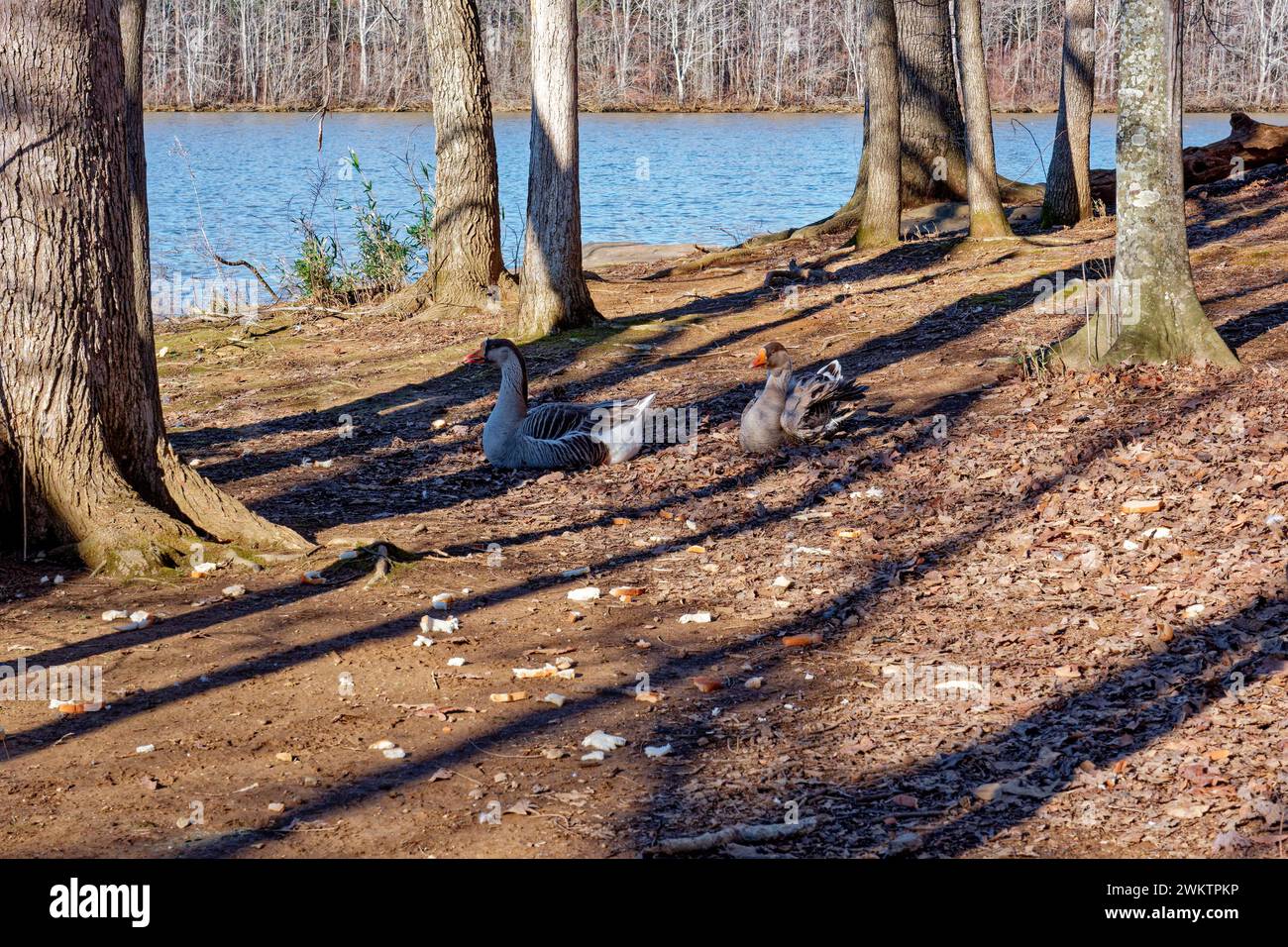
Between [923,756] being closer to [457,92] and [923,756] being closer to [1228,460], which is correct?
[1228,460]

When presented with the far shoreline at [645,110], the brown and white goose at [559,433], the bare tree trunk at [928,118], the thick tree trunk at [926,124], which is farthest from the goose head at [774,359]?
the far shoreline at [645,110]

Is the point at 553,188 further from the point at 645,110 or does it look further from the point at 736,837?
the point at 645,110

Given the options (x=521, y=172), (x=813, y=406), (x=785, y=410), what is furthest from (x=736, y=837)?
(x=521, y=172)

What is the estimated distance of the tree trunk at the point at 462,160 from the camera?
51.4 feet

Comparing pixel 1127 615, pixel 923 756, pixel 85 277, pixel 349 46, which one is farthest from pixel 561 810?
pixel 349 46

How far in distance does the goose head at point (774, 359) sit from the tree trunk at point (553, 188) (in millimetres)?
4615

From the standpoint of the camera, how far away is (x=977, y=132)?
16391 millimetres

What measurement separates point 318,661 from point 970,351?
25.3 feet

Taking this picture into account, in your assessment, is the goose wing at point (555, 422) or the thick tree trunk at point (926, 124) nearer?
the goose wing at point (555, 422)

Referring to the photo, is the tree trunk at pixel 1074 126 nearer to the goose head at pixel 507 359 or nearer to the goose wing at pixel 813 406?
the goose wing at pixel 813 406

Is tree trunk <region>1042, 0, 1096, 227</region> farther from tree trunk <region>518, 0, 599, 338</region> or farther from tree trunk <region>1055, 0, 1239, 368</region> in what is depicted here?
tree trunk <region>1055, 0, 1239, 368</region>

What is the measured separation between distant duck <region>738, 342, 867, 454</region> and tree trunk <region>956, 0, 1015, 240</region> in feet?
26.1

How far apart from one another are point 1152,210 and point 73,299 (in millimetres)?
7855

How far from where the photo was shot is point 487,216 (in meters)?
16.0
